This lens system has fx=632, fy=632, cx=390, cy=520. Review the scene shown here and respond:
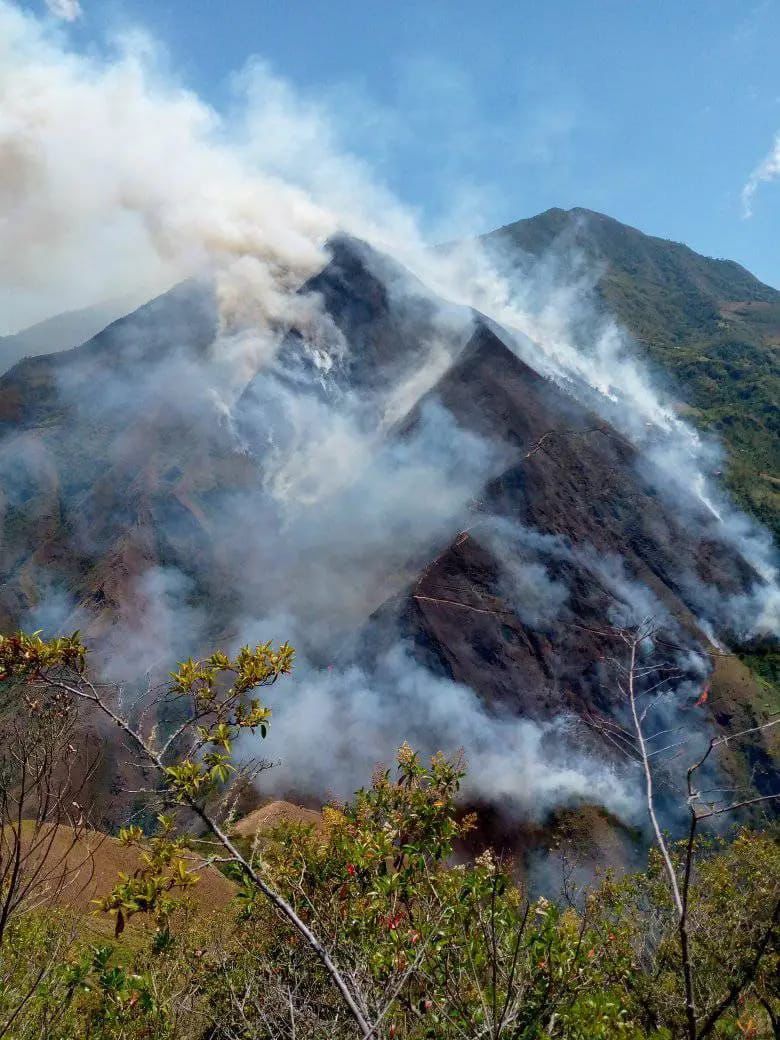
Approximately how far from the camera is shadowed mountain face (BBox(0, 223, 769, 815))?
50031mm

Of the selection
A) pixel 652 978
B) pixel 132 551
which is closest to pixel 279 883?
pixel 652 978

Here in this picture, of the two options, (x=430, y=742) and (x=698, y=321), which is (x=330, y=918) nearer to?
(x=430, y=742)

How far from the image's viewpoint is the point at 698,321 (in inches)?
5492

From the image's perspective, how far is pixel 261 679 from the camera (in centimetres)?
441

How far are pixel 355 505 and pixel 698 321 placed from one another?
109751 millimetres

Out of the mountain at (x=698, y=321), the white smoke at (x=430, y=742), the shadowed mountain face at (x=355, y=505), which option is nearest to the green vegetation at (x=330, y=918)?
the white smoke at (x=430, y=742)

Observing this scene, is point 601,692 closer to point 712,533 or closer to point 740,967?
point 712,533

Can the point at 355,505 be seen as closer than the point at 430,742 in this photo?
No

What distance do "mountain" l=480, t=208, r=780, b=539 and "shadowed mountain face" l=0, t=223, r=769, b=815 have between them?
30.4 m

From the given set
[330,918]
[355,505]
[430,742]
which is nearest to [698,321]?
[355,505]

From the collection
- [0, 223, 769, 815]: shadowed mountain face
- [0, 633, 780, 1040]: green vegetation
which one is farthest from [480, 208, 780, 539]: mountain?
[0, 633, 780, 1040]: green vegetation

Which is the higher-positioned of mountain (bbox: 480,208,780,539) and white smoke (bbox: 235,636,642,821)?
mountain (bbox: 480,208,780,539)

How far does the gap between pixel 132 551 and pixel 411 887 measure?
61609mm

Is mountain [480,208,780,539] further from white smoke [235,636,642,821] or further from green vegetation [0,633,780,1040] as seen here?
green vegetation [0,633,780,1040]
